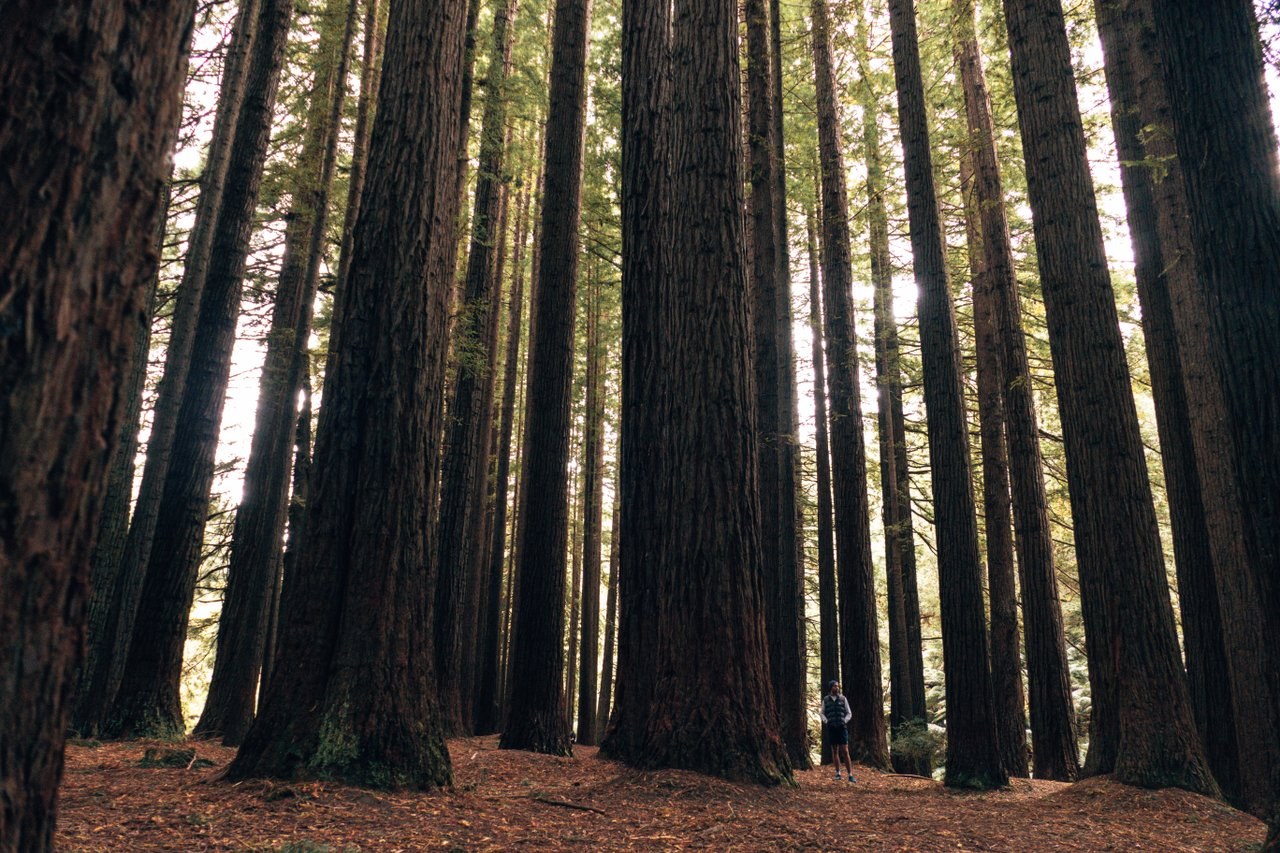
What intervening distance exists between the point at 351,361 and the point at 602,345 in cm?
1799

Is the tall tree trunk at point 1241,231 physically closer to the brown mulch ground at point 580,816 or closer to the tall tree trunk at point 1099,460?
the brown mulch ground at point 580,816

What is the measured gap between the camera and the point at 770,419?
466 inches

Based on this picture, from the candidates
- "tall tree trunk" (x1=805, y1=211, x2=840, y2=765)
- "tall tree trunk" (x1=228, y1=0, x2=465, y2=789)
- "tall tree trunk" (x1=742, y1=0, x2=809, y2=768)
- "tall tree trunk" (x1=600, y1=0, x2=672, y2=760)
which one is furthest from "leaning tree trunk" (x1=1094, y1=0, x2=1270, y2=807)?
"tall tree trunk" (x1=228, y1=0, x2=465, y2=789)

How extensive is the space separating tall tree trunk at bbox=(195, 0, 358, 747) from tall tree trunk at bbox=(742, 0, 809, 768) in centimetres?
672

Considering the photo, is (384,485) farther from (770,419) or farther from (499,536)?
(499,536)

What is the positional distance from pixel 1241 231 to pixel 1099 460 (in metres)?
3.73

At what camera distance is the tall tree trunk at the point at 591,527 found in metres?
18.7

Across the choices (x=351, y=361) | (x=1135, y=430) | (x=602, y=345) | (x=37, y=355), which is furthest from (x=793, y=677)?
(x=602, y=345)

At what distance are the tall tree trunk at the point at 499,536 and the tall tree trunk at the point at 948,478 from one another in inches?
303

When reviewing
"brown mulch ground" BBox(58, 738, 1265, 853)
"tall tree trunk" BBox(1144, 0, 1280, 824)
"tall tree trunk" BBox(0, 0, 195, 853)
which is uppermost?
"tall tree trunk" BBox(1144, 0, 1280, 824)

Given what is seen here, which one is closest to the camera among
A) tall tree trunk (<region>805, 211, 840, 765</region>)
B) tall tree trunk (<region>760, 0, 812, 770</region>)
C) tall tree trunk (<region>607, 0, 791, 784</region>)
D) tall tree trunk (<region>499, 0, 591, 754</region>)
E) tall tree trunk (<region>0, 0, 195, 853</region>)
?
tall tree trunk (<region>0, 0, 195, 853</region>)

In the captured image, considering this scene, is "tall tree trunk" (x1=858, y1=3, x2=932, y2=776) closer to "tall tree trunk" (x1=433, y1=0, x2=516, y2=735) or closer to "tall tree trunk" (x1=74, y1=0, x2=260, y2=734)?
"tall tree trunk" (x1=433, y1=0, x2=516, y2=735)

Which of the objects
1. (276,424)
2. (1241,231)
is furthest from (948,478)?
(276,424)

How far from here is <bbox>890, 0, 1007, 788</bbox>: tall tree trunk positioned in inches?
353
